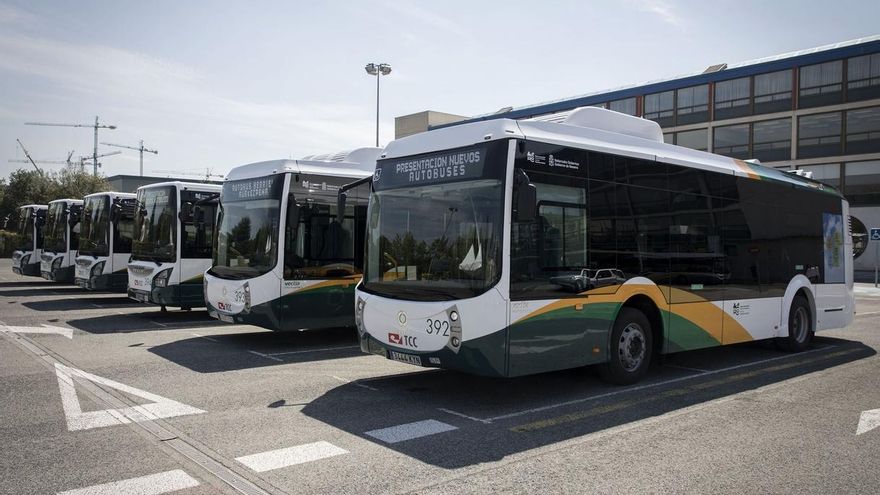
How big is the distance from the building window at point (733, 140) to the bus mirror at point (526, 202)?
41.8 m

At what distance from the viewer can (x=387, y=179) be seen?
8.38m

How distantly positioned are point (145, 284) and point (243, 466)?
430 inches

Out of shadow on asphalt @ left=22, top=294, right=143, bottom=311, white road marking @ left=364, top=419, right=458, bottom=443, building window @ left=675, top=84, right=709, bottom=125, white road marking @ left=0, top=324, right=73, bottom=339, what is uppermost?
building window @ left=675, top=84, right=709, bottom=125

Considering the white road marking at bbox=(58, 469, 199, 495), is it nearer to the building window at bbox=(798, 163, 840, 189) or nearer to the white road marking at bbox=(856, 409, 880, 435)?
the white road marking at bbox=(856, 409, 880, 435)

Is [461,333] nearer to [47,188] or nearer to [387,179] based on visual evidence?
[387,179]

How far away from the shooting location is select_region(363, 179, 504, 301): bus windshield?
7.10 m

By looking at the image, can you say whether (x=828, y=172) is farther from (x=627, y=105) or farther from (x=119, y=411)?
(x=119, y=411)

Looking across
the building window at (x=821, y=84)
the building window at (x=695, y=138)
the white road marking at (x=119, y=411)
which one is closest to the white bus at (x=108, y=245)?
the white road marking at (x=119, y=411)

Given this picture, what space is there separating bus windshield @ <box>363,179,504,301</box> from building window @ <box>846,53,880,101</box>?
41.1m

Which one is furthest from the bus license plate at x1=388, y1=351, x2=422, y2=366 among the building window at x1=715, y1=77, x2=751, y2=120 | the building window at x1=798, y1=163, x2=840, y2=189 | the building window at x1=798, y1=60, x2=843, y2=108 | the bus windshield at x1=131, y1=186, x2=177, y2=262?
the building window at x1=715, y1=77, x2=751, y2=120

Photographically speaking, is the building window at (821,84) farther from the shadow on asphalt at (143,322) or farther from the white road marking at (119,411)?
the white road marking at (119,411)

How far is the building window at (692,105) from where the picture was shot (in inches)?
1844

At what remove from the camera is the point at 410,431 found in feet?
21.4

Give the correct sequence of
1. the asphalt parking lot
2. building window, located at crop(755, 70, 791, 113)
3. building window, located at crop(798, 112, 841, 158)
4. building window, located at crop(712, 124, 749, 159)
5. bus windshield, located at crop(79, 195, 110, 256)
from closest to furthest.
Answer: the asphalt parking lot < bus windshield, located at crop(79, 195, 110, 256) < building window, located at crop(798, 112, 841, 158) < building window, located at crop(755, 70, 791, 113) < building window, located at crop(712, 124, 749, 159)
